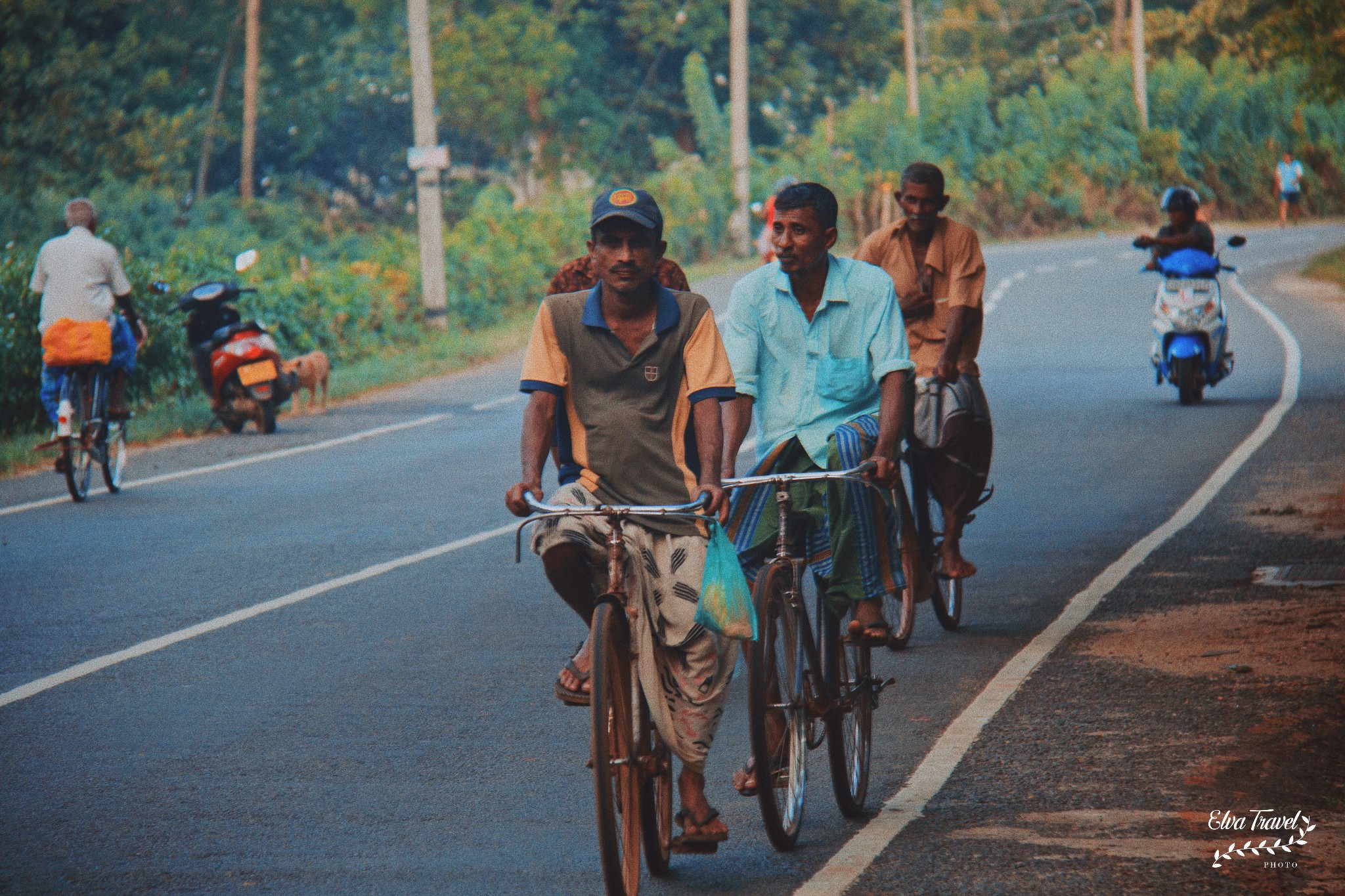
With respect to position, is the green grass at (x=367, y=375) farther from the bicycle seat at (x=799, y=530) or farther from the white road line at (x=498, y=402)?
the bicycle seat at (x=799, y=530)

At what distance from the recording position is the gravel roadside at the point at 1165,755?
4.82 m

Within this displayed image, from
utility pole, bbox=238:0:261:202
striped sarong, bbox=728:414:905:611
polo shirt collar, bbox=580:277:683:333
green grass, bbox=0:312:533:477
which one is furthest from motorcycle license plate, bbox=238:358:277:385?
utility pole, bbox=238:0:261:202

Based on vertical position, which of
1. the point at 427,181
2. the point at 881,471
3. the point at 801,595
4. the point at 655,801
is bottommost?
the point at 655,801

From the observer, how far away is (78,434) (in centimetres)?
1295

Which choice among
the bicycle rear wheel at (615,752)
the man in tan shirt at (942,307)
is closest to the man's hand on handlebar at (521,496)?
the bicycle rear wheel at (615,752)

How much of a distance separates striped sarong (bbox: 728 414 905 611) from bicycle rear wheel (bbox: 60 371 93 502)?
27.4 feet

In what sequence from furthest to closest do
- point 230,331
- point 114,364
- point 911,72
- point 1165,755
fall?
point 911,72 → point 230,331 → point 114,364 → point 1165,755

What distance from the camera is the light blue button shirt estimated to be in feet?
19.6

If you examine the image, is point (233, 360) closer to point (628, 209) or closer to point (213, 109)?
point (628, 209)

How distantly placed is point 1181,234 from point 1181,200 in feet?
1.38

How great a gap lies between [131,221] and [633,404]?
125 ft

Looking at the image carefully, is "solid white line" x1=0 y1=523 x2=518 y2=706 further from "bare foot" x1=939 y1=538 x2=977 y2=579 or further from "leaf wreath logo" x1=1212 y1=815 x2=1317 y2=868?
"leaf wreath logo" x1=1212 y1=815 x2=1317 y2=868

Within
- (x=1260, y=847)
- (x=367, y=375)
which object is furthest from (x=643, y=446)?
(x=367, y=375)

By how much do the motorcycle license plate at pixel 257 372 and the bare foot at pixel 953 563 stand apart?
10252 mm
